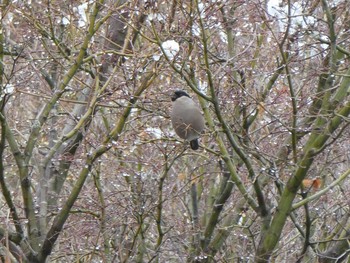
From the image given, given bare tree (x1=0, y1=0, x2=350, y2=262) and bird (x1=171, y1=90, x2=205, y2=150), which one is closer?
bare tree (x1=0, y1=0, x2=350, y2=262)

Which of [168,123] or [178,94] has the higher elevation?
[168,123]

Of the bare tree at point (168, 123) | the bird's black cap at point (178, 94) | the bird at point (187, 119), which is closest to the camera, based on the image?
the bare tree at point (168, 123)

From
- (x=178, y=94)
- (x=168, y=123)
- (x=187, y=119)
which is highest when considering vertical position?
(x=168, y=123)

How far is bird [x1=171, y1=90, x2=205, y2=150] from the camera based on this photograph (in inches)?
200

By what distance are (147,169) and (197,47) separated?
123 cm

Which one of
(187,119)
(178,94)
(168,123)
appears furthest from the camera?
(168,123)

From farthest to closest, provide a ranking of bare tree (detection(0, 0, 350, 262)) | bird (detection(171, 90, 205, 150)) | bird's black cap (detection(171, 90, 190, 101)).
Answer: bird's black cap (detection(171, 90, 190, 101)) → bird (detection(171, 90, 205, 150)) → bare tree (detection(0, 0, 350, 262))

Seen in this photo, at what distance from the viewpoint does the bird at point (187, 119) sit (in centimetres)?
509

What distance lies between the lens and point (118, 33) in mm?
6207

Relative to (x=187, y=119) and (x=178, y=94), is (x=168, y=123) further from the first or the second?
(x=187, y=119)

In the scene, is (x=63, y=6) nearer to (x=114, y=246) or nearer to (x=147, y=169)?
(x=147, y=169)

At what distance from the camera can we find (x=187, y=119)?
5.09 metres

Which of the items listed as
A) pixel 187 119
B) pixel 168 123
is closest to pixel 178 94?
pixel 187 119

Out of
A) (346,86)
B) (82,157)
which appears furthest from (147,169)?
(346,86)
